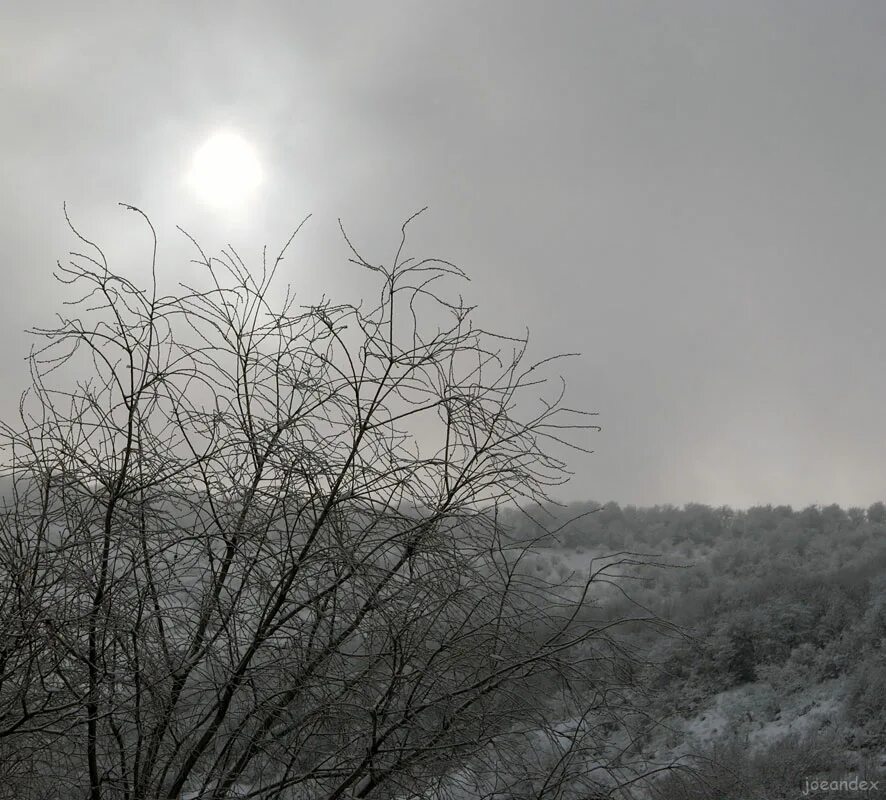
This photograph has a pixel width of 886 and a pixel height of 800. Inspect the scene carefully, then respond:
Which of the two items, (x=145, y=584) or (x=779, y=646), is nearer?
(x=145, y=584)

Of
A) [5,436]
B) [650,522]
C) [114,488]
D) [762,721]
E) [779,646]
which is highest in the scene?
[650,522]

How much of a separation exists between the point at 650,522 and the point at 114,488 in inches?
1038

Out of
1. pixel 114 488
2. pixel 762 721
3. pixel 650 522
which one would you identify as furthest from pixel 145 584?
pixel 650 522

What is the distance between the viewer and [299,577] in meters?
2.83

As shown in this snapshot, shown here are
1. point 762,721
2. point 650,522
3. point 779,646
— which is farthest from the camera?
point 650,522

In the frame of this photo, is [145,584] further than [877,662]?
No

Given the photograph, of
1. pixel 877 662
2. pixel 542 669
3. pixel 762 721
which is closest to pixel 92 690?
pixel 542 669

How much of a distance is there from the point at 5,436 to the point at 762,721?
11903 millimetres

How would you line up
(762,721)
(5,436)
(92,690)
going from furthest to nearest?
(762,721)
(5,436)
(92,690)

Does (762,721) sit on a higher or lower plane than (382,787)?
lower

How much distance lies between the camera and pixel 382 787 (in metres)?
2.92

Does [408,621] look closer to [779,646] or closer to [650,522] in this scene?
[779,646]

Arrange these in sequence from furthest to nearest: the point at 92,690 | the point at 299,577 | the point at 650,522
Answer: the point at 650,522 → the point at 299,577 → the point at 92,690

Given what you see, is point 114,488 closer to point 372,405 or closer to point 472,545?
point 372,405
